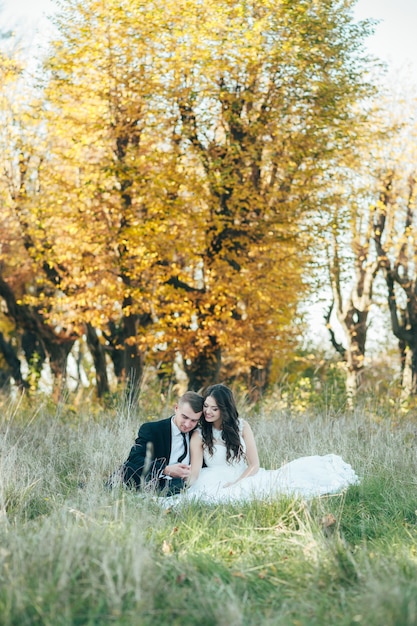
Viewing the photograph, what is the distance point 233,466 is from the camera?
7.94 meters

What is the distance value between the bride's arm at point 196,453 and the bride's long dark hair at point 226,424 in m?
0.10

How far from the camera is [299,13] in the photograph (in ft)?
49.1

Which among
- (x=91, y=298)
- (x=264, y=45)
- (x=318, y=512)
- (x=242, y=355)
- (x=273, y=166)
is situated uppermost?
(x=264, y=45)

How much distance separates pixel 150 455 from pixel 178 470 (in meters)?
0.49

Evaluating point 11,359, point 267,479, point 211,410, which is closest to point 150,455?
point 211,410

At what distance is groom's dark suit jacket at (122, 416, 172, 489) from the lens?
7348mm

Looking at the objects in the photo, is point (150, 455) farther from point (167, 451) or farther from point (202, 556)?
point (202, 556)

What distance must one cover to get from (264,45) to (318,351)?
1609 centimetres

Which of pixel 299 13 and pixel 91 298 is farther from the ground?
pixel 299 13

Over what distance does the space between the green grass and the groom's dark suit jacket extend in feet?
1.19

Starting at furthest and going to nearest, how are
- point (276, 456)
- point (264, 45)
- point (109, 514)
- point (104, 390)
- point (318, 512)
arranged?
point (104, 390) < point (264, 45) < point (276, 456) < point (318, 512) < point (109, 514)

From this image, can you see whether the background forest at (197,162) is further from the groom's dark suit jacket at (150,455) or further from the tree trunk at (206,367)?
the groom's dark suit jacket at (150,455)

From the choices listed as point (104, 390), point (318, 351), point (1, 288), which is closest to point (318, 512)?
point (104, 390)

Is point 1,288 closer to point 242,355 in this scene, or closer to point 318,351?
point 242,355
